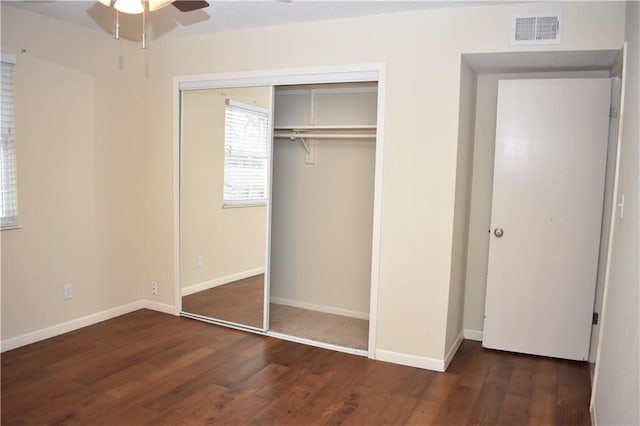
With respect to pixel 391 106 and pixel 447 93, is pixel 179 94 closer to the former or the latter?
pixel 391 106

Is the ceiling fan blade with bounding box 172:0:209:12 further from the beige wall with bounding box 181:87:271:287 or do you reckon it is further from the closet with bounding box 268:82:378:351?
the closet with bounding box 268:82:378:351

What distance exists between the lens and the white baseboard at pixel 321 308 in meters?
4.40

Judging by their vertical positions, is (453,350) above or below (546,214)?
below

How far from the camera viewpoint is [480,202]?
3.91 metres

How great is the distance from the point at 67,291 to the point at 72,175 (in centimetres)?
95

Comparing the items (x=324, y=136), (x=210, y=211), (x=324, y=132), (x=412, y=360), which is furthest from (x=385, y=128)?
(x=210, y=211)

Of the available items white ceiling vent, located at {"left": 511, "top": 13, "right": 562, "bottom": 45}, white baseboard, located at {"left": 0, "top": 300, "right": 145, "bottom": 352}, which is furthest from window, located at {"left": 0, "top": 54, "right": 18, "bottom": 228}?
white ceiling vent, located at {"left": 511, "top": 13, "right": 562, "bottom": 45}

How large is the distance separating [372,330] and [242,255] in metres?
1.34

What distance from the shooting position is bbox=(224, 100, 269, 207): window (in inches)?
153

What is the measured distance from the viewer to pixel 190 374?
122 inches

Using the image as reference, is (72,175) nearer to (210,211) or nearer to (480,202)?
(210,211)

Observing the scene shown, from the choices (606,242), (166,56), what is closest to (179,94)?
(166,56)

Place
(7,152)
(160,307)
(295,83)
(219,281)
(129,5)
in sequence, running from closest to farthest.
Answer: (129,5), (7,152), (295,83), (219,281), (160,307)

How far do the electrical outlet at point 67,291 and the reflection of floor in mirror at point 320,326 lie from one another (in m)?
1.68
